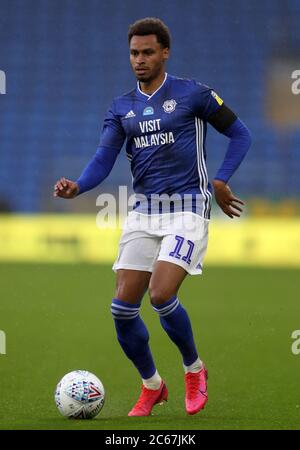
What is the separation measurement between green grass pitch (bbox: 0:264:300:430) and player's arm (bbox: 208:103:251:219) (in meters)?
1.25

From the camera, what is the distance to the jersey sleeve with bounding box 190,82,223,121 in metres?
5.92

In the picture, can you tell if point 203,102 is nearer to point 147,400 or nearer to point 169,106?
point 169,106

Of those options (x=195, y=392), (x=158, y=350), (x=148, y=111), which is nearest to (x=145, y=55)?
(x=148, y=111)

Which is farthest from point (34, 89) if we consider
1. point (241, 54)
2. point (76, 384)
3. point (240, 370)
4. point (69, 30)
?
point (76, 384)

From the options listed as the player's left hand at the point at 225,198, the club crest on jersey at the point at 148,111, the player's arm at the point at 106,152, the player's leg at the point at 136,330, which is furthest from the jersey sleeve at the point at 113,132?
the player's leg at the point at 136,330

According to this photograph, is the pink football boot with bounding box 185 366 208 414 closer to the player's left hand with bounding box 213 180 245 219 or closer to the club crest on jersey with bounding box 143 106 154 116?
the player's left hand with bounding box 213 180 245 219

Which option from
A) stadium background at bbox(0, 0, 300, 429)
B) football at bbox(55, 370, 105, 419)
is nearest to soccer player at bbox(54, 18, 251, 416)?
football at bbox(55, 370, 105, 419)

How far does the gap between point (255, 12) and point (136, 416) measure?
19.8 metres

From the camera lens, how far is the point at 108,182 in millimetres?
20359

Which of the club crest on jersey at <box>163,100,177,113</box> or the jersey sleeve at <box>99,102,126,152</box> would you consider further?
the jersey sleeve at <box>99,102,126,152</box>

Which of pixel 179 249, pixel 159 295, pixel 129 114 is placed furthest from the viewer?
pixel 129 114

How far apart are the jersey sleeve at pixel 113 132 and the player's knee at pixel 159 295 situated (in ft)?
3.32

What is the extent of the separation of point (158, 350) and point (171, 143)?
10.2ft

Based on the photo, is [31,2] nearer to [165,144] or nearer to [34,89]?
[34,89]
